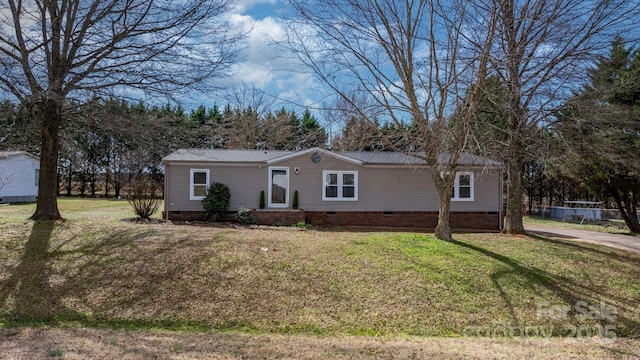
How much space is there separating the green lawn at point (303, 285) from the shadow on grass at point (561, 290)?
0.08 ft

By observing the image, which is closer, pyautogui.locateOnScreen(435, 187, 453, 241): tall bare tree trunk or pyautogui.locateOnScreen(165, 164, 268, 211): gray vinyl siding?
pyautogui.locateOnScreen(435, 187, 453, 241): tall bare tree trunk

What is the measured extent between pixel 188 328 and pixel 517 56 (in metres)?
8.78

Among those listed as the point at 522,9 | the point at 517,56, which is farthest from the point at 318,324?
the point at 522,9

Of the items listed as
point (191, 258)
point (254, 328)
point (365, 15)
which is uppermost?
point (365, 15)

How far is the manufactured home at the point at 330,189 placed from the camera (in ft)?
49.9

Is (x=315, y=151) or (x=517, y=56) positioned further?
(x=315, y=151)

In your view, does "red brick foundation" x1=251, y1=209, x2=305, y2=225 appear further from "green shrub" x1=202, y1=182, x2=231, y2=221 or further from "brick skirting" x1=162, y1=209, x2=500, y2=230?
"green shrub" x1=202, y1=182, x2=231, y2=221

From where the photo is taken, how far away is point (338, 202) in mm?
15898

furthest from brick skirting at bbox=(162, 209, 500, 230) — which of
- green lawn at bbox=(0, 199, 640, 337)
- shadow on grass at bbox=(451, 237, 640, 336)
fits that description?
shadow on grass at bbox=(451, 237, 640, 336)

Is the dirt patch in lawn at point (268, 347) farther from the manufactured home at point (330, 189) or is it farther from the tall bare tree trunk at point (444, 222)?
the manufactured home at point (330, 189)

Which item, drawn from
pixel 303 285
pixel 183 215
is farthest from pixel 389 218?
pixel 303 285

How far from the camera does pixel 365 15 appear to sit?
947cm

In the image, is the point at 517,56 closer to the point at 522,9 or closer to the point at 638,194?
the point at 522,9

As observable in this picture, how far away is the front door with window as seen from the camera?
51.5 feet
